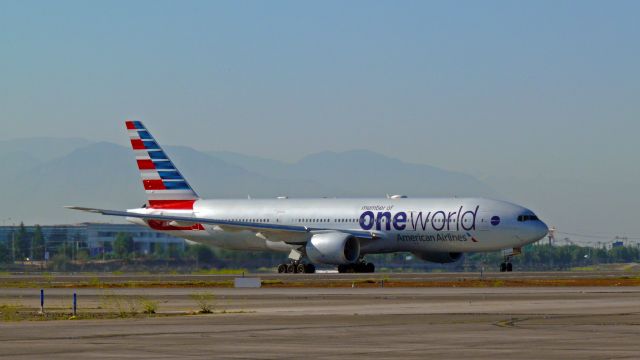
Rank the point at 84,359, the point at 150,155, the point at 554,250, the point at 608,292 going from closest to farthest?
the point at 84,359 < the point at 608,292 < the point at 150,155 < the point at 554,250

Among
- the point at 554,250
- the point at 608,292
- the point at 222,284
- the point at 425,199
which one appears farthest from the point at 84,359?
the point at 554,250

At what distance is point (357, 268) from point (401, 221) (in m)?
4.01

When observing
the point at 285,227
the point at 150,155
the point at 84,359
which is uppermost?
the point at 150,155

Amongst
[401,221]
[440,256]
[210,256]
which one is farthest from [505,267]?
[210,256]

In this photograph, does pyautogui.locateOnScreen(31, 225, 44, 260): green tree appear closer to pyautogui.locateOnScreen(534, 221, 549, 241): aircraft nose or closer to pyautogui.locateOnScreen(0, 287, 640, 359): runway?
pyautogui.locateOnScreen(534, 221, 549, 241): aircraft nose

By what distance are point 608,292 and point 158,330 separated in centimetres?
2332

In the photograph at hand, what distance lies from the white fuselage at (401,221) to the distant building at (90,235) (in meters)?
50.8

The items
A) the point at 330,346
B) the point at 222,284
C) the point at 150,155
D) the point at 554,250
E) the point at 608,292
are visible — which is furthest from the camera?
the point at 554,250

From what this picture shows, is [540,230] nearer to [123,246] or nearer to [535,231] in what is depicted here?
[535,231]

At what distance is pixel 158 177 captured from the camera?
92.8m

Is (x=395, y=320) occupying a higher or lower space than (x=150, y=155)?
lower

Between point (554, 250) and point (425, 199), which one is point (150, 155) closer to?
point (425, 199)

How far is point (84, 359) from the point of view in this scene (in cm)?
2291

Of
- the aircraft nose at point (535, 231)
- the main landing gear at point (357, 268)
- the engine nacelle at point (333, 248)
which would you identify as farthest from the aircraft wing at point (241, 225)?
the aircraft nose at point (535, 231)
